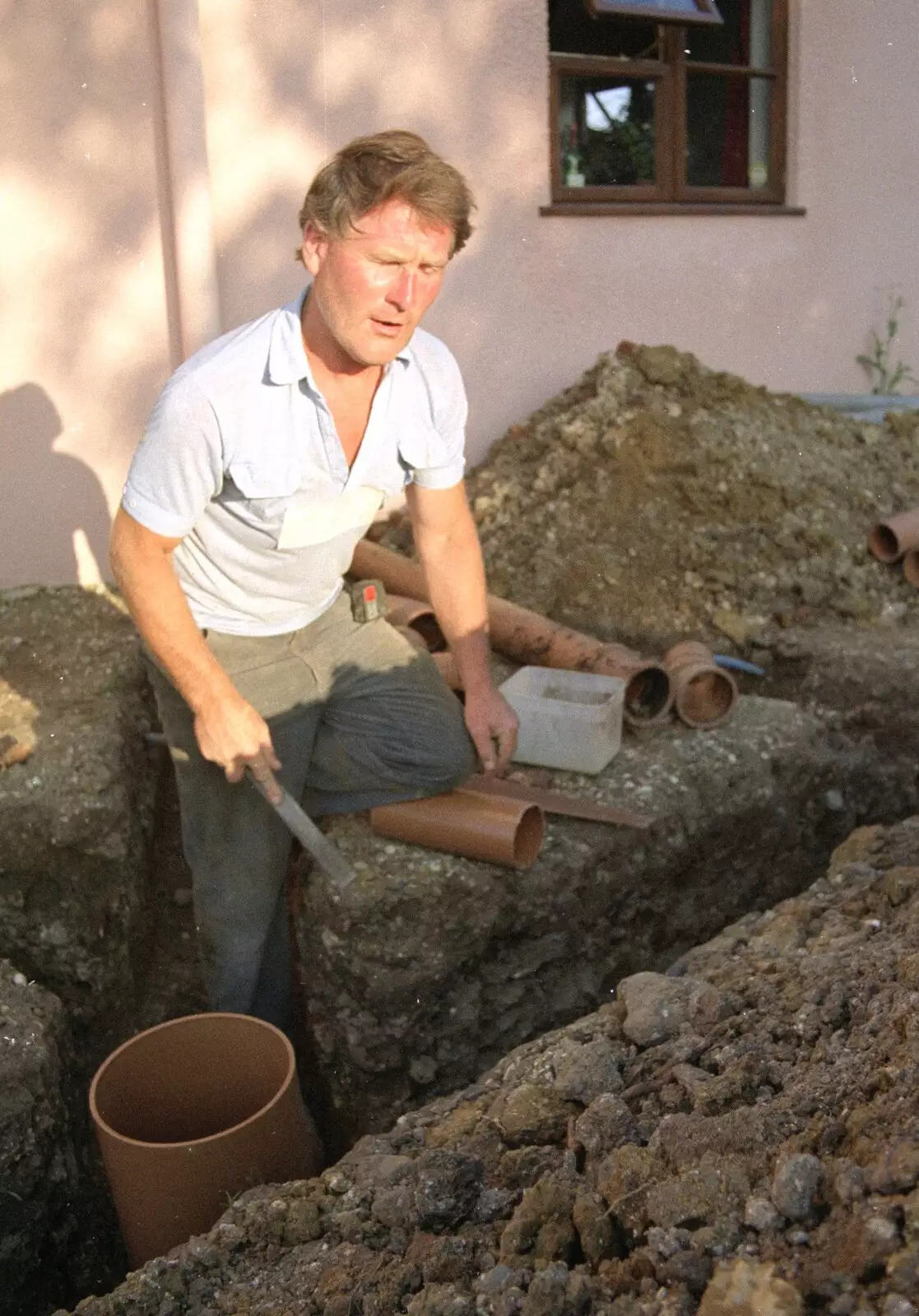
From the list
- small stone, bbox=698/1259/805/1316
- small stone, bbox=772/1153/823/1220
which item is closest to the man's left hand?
small stone, bbox=772/1153/823/1220

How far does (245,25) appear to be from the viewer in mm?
4316

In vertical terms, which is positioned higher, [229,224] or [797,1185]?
[229,224]

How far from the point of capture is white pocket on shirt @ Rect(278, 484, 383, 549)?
9.35 ft

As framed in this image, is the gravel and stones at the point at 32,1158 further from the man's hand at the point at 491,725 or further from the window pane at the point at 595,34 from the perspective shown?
the window pane at the point at 595,34

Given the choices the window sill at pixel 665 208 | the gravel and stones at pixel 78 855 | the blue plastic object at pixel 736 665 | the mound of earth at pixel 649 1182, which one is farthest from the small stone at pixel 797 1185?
the window sill at pixel 665 208

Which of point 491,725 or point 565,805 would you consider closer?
point 491,725

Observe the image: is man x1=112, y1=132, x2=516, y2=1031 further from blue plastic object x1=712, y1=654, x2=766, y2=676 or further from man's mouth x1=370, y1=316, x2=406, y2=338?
blue plastic object x1=712, y1=654, x2=766, y2=676

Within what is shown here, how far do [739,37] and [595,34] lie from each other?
94cm

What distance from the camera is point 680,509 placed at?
4840mm

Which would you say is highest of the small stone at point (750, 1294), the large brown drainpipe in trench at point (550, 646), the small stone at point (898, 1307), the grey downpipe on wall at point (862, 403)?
the grey downpipe on wall at point (862, 403)

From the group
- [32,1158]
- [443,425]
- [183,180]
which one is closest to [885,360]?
[183,180]

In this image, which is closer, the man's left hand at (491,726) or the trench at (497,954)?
the trench at (497,954)

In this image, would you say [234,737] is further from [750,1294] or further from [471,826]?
[750,1294]

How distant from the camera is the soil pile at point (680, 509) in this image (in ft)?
15.0
